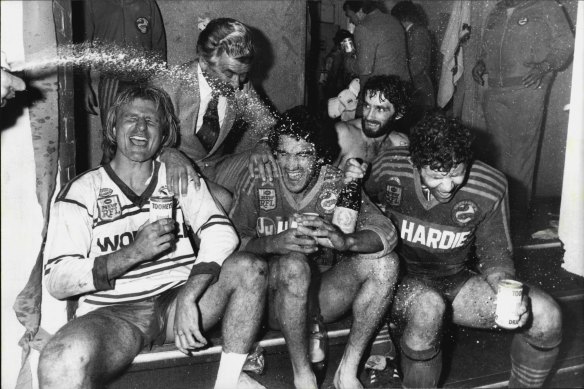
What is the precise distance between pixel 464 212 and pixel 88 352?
214 centimetres

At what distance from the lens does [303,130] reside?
2920mm

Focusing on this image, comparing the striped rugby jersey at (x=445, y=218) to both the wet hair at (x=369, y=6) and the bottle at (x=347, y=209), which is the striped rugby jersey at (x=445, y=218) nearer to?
the bottle at (x=347, y=209)

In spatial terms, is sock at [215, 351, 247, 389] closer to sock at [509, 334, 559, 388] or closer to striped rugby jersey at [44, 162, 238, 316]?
striped rugby jersey at [44, 162, 238, 316]

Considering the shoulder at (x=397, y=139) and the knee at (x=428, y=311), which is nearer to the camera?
the knee at (x=428, y=311)

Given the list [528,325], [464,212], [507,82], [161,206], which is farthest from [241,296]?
[507,82]

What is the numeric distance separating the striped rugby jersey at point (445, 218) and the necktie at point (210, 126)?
116cm

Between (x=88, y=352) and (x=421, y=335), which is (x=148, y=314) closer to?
(x=88, y=352)

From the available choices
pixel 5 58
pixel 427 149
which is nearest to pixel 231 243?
pixel 427 149

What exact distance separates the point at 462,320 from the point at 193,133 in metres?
2.09

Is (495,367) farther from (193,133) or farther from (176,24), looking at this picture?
(176,24)

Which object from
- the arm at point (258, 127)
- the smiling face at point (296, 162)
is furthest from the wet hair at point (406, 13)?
the smiling face at point (296, 162)

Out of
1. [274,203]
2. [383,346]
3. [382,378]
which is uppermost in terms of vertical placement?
[274,203]

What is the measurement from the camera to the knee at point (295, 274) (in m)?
2.53

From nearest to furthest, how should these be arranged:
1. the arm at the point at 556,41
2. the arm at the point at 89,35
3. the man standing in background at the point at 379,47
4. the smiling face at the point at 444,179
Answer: the smiling face at the point at 444,179
the arm at the point at 89,35
the man standing in background at the point at 379,47
the arm at the point at 556,41
